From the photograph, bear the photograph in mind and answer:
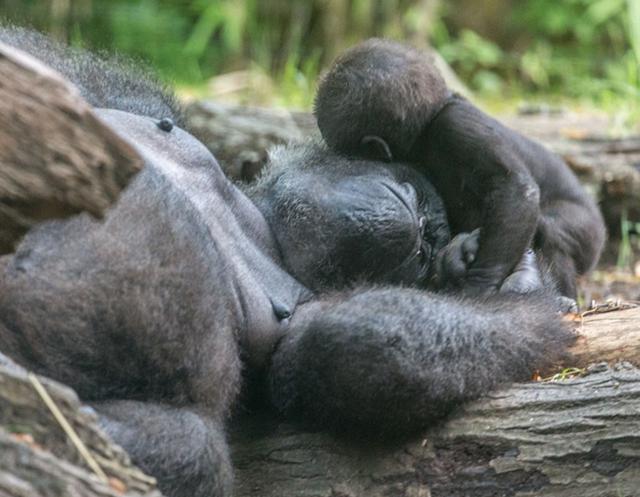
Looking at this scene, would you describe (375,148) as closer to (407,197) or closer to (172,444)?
(407,197)

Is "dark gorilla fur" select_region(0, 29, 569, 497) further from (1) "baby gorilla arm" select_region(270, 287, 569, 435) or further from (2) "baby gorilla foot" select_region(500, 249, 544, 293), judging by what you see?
(2) "baby gorilla foot" select_region(500, 249, 544, 293)

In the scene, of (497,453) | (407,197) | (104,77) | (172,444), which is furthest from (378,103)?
(172,444)

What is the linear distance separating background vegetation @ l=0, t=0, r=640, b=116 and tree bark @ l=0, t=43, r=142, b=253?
645cm

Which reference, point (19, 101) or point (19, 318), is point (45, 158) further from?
point (19, 318)

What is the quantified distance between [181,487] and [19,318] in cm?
51

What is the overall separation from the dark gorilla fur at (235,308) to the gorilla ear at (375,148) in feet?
0.19

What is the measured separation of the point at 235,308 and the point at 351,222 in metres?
0.58

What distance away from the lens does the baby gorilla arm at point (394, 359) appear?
110 inches

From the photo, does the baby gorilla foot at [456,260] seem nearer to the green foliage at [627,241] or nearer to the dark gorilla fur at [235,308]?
the dark gorilla fur at [235,308]

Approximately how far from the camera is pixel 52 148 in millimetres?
1827

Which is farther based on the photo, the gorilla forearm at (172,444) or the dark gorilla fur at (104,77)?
the dark gorilla fur at (104,77)

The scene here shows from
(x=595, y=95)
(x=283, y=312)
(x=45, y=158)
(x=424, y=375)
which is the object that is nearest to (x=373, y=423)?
(x=424, y=375)

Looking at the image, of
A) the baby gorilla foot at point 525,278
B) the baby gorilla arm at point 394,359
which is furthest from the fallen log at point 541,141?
the baby gorilla arm at point 394,359

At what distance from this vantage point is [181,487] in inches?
96.0
